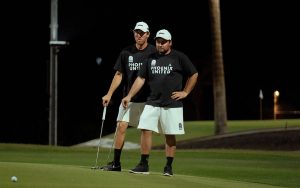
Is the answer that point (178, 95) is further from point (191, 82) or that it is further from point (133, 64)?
point (133, 64)

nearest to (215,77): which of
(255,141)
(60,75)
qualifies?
(255,141)

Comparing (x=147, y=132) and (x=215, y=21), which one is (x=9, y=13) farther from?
(x=147, y=132)

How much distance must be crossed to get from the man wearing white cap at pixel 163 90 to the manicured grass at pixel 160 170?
0.76 metres

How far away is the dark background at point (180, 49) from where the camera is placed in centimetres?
6222

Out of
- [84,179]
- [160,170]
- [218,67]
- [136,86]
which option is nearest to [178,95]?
[136,86]

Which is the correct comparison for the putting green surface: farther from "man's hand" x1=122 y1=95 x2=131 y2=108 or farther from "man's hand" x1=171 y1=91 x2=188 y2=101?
"man's hand" x1=171 y1=91 x2=188 y2=101

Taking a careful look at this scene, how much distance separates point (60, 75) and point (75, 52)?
2.61 meters

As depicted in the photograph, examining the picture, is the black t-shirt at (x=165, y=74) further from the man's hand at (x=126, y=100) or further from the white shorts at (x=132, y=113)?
the white shorts at (x=132, y=113)

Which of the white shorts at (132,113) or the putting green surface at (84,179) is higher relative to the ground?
the white shorts at (132,113)

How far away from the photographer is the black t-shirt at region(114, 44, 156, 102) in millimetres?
14758

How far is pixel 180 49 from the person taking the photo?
6606cm

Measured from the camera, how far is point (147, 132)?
14312 mm

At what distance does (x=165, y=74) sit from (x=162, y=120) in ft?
2.47

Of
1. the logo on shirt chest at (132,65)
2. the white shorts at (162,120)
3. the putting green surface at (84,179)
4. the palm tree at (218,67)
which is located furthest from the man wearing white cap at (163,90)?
the palm tree at (218,67)
